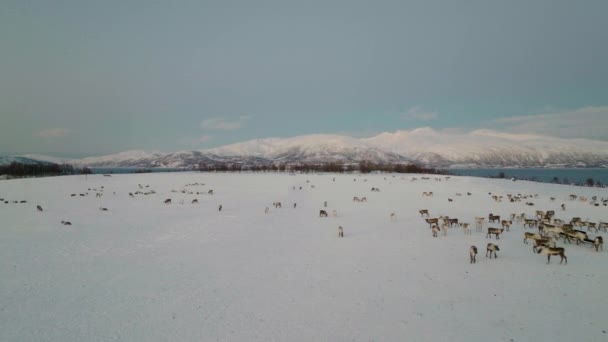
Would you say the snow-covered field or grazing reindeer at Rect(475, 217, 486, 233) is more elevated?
grazing reindeer at Rect(475, 217, 486, 233)

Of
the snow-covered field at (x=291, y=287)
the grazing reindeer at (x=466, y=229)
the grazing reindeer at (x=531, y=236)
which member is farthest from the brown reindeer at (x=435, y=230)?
the grazing reindeer at (x=531, y=236)

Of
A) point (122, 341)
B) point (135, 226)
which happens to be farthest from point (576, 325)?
point (135, 226)

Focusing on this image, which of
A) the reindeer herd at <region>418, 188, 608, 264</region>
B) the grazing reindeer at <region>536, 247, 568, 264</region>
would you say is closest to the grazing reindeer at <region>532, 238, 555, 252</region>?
the reindeer herd at <region>418, 188, 608, 264</region>

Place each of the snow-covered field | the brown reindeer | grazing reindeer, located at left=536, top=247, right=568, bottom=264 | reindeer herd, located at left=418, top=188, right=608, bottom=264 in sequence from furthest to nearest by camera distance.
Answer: the brown reindeer < reindeer herd, located at left=418, top=188, right=608, bottom=264 < grazing reindeer, located at left=536, top=247, right=568, bottom=264 < the snow-covered field

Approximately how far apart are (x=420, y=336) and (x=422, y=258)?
25.9ft

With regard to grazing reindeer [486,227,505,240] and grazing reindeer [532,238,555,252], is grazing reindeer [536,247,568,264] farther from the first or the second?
grazing reindeer [486,227,505,240]

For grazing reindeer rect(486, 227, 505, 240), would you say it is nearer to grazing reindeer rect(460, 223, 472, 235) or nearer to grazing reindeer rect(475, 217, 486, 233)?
grazing reindeer rect(460, 223, 472, 235)

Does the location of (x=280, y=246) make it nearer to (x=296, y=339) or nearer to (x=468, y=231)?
(x=296, y=339)

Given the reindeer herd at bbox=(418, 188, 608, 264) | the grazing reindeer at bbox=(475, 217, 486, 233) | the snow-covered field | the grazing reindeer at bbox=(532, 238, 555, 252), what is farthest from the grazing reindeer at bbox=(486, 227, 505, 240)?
the grazing reindeer at bbox=(532, 238, 555, 252)

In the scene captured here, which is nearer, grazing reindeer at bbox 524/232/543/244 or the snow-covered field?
the snow-covered field

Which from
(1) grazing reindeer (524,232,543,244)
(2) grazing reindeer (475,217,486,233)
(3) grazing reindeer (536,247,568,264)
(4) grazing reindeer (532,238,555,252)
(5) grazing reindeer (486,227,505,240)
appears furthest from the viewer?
(2) grazing reindeer (475,217,486,233)

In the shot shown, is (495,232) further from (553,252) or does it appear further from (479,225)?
(553,252)

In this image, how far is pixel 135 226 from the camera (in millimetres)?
25875

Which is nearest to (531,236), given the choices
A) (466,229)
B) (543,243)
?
(543,243)
